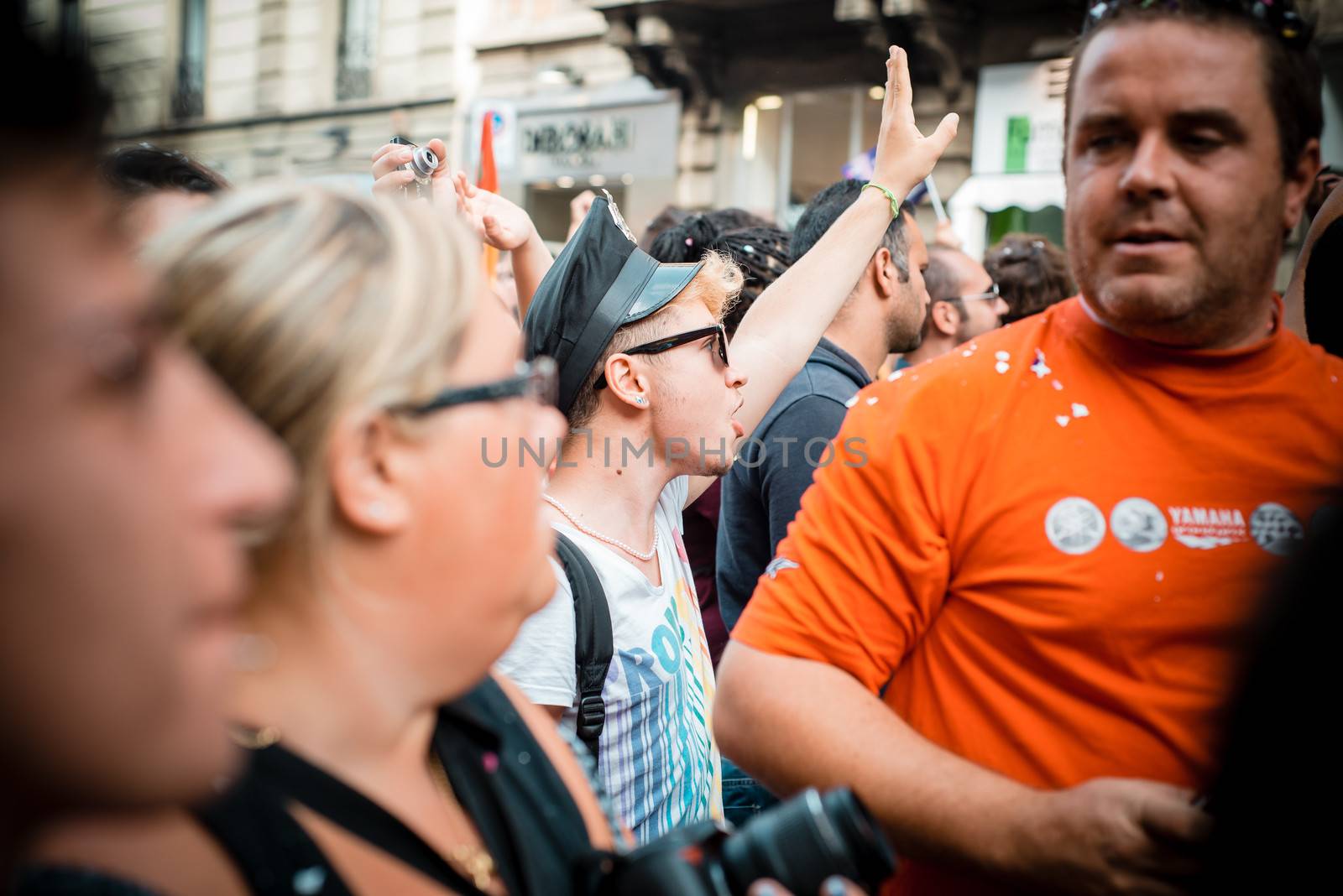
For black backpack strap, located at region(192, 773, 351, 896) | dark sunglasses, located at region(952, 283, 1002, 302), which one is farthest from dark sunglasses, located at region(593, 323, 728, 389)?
dark sunglasses, located at region(952, 283, 1002, 302)

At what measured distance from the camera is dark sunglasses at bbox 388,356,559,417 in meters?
1.17

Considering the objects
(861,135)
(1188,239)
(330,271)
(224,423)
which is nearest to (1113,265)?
(1188,239)

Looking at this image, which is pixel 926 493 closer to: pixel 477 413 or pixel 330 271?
pixel 477 413

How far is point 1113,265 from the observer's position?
5.74 ft

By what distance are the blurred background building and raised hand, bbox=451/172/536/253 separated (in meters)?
5.20

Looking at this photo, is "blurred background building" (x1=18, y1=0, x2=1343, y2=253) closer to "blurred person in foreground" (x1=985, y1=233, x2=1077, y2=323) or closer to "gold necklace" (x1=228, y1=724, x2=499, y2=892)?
"blurred person in foreground" (x1=985, y1=233, x2=1077, y2=323)

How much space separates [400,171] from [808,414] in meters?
1.34

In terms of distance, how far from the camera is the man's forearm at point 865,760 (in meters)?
1.50

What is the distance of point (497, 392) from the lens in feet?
4.07

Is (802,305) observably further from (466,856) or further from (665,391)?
(466,856)

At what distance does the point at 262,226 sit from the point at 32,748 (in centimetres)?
69

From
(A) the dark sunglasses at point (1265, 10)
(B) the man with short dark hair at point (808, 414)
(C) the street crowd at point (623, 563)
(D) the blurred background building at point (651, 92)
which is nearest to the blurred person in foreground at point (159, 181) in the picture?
(C) the street crowd at point (623, 563)

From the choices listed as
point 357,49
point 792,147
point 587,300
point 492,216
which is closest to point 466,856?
point 587,300

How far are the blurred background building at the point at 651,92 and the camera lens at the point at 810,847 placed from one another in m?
7.41
